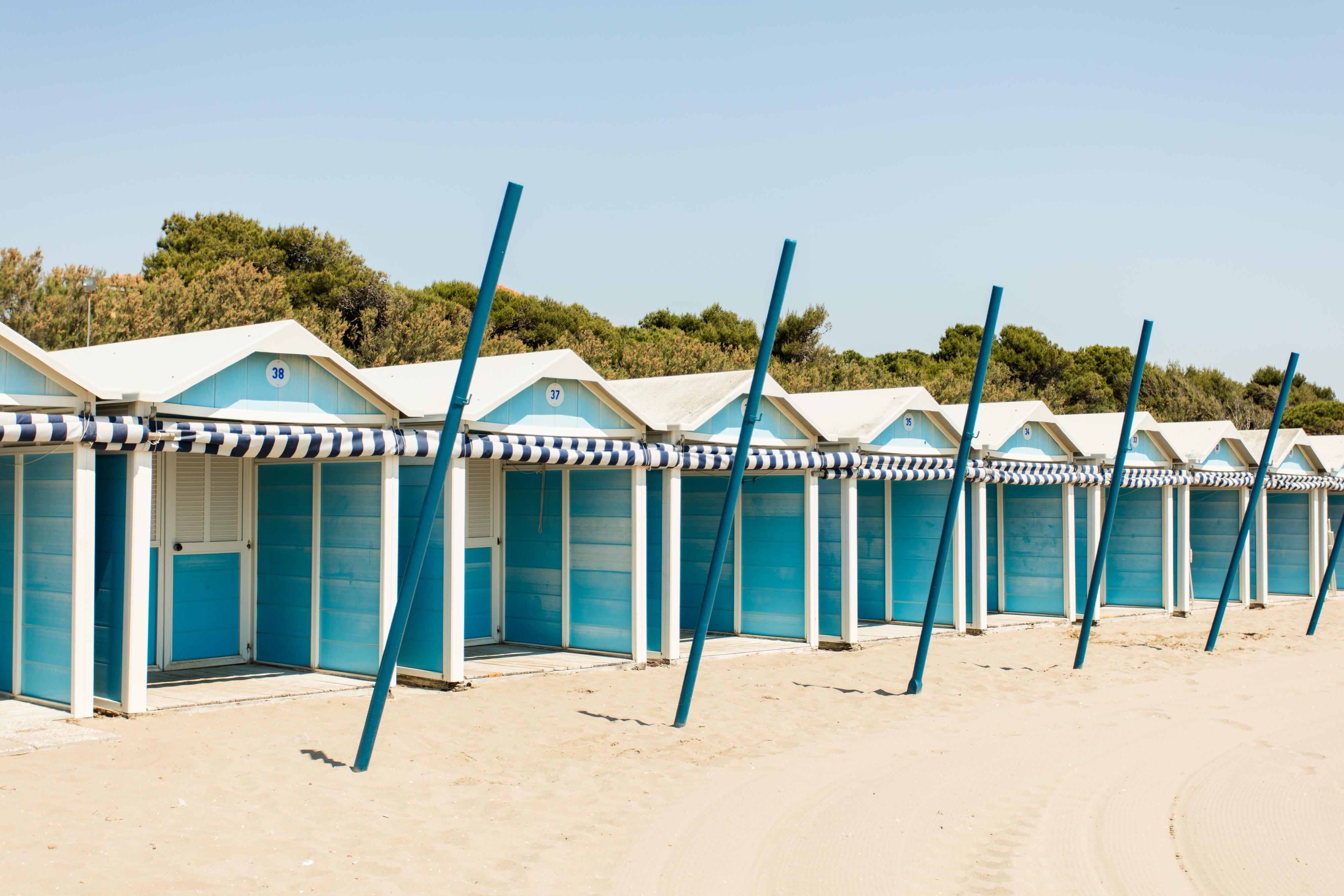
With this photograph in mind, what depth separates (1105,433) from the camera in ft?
63.5

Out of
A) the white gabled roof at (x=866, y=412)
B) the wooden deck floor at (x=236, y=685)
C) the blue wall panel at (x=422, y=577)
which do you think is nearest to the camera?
the wooden deck floor at (x=236, y=685)

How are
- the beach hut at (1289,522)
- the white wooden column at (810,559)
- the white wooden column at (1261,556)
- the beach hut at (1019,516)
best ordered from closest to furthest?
the white wooden column at (810,559), the beach hut at (1019,516), the white wooden column at (1261,556), the beach hut at (1289,522)

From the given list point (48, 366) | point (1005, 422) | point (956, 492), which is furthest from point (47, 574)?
point (1005, 422)

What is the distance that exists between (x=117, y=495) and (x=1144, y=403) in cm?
4170

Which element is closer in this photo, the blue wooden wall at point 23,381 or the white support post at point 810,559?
the blue wooden wall at point 23,381

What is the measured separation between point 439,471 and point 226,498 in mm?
5079

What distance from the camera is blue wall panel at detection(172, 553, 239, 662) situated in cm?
1119

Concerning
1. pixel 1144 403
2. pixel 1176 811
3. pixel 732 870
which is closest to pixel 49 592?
pixel 732 870

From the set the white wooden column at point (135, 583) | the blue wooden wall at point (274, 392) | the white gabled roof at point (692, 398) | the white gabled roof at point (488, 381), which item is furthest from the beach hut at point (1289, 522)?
the white wooden column at point (135, 583)

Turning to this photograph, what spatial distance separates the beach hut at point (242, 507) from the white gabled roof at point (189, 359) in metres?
0.02

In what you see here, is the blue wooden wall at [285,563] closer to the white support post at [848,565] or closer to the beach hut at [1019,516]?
the white support post at [848,565]

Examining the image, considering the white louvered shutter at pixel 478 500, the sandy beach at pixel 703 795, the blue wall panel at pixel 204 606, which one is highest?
the white louvered shutter at pixel 478 500

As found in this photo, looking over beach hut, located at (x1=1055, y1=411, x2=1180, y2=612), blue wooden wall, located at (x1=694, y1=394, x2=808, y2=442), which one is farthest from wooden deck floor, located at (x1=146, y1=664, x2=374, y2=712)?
beach hut, located at (x1=1055, y1=411, x2=1180, y2=612)

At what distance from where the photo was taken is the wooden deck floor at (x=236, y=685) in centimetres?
951
